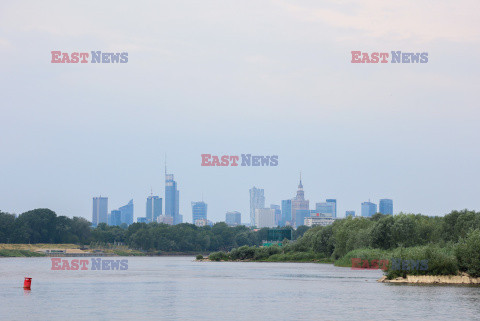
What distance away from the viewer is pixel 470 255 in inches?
3108

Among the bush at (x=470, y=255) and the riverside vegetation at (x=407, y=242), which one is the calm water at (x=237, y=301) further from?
the riverside vegetation at (x=407, y=242)

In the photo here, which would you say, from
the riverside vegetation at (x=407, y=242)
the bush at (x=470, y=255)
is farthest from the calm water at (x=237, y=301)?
the riverside vegetation at (x=407, y=242)

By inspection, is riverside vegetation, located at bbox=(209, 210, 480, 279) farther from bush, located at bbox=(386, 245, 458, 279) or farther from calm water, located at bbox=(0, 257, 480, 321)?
calm water, located at bbox=(0, 257, 480, 321)

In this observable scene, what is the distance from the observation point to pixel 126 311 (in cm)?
5825

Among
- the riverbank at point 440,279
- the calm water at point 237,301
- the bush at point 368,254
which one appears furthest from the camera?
the bush at point 368,254

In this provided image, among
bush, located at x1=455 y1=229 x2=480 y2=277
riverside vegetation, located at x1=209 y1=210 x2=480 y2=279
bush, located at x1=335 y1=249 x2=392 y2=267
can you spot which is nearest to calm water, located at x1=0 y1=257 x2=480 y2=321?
bush, located at x1=455 y1=229 x2=480 y2=277

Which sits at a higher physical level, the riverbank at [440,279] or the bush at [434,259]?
the bush at [434,259]

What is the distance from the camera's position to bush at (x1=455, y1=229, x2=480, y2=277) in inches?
3090

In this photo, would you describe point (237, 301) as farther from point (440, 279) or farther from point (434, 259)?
point (440, 279)

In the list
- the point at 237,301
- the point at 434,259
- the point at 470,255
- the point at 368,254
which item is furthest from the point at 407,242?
the point at 237,301

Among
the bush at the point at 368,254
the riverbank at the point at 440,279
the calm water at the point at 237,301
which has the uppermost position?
the bush at the point at 368,254

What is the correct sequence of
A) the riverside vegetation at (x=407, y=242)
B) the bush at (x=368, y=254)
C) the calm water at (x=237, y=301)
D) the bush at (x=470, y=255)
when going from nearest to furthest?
1. the calm water at (x=237, y=301)
2. the bush at (x=470, y=255)
3. the riverside vegetation at (x=407, y=242)
4. the bush at (x=368, y=254)

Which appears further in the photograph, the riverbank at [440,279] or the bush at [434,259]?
the riverbank at [440,279]

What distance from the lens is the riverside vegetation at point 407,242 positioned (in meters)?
80.9
